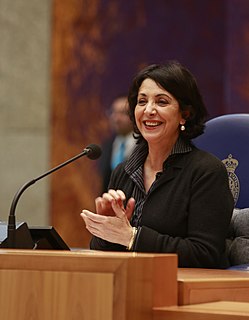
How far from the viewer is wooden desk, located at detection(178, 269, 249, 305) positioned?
2.39 m

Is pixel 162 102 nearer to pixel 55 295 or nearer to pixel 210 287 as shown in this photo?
pixel 210 287

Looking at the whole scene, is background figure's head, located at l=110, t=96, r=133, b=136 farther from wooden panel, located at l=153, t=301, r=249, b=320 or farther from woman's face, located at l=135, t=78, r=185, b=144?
wooden panel, located at l=153, t=301, r=249, b=320

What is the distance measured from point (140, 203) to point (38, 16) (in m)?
3.98

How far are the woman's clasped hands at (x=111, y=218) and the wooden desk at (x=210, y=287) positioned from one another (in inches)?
12.1

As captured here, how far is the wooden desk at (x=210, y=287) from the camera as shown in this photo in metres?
2.39

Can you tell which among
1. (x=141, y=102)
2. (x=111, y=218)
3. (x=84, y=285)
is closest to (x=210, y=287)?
(x=84, y=285)

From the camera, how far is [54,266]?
89.8 inches

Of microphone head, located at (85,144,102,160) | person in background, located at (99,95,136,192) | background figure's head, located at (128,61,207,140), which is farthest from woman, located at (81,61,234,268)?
person in background, located at (99,95,136,192)

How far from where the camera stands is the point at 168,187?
127 inches

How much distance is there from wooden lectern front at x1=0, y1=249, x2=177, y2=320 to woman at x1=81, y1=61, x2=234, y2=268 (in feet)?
1.97

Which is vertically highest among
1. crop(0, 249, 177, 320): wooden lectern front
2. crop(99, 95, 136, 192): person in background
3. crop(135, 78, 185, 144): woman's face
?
crop(135, 78, 185, 144): woman's face

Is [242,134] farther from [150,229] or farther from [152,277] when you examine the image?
[152,277]

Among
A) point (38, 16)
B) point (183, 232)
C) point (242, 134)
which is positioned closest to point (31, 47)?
point (38, 16)

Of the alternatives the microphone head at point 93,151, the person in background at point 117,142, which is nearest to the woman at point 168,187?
the microphone head at point 93,151
